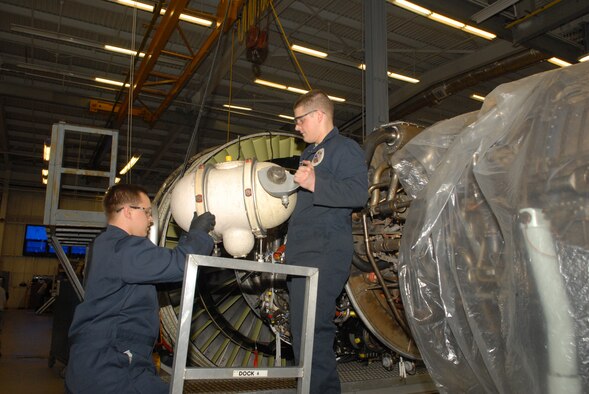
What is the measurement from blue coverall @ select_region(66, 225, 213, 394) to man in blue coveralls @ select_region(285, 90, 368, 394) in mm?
454

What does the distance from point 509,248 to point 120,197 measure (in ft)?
5.23

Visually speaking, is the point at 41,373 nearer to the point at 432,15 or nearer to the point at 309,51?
the point at 309,51

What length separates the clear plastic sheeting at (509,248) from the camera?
3.98ft

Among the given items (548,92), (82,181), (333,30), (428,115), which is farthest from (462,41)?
(82,181)

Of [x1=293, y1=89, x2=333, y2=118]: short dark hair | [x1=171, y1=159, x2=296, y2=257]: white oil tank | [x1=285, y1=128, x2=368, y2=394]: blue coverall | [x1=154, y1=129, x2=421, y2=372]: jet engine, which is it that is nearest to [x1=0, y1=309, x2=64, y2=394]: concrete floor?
[x1=154, y1=129, x2=421, y2=372]: jet engine

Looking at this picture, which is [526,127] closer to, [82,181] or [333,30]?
[333,30]

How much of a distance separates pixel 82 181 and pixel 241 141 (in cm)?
1508

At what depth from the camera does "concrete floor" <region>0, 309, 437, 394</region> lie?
2.67 metres

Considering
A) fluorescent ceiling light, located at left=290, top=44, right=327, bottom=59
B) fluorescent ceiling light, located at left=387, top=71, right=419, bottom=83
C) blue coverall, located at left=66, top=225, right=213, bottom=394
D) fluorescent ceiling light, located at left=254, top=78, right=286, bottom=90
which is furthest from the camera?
fluorescent ceiling light, located at left=254, top=78, right=286, bottom=90

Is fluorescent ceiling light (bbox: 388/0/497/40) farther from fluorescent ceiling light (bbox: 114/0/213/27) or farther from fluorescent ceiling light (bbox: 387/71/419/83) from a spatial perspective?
fluorescent ceiling light (bbox: 114/0/213/27)

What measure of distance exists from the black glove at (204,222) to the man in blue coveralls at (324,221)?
0.39m

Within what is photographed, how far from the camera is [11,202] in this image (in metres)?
16.7

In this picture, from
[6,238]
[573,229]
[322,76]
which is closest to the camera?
→ [573,229]

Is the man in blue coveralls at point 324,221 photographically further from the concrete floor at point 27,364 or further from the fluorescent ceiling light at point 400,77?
the fluorescent ceiling light at point 400,77
